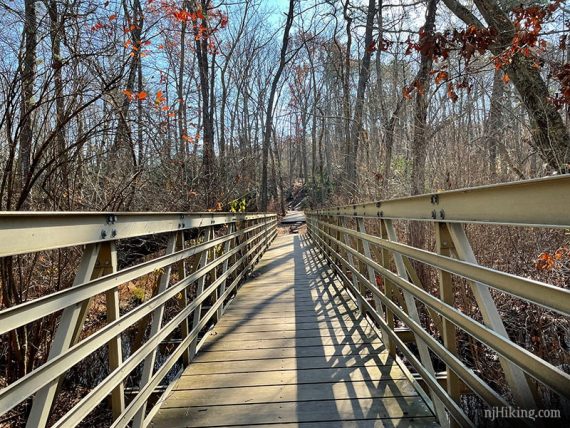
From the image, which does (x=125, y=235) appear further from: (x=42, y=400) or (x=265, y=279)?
(x=265, y=279)

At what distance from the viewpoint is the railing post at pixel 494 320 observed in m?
1.40

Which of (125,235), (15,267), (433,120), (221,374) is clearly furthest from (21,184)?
(433,120)

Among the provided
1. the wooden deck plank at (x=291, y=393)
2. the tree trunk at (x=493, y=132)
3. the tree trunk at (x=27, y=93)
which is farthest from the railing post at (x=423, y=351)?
the tree trunk at (x=493, y=132)

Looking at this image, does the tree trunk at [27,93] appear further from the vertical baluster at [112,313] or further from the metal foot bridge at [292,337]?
the vertical baluster at [112,313]

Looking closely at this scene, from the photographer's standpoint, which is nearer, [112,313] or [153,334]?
[112,313]

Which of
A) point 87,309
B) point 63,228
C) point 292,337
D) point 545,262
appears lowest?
point 292,337

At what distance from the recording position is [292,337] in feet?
12.5

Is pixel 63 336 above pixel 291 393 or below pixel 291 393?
above

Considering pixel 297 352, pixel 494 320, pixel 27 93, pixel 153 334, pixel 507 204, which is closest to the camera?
pixel 507 204

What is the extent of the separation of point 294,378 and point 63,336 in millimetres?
1838

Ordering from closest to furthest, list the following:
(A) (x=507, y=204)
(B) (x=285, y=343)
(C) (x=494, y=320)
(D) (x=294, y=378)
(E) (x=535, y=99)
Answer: (A) (x=507, y=204) < (C) (x=494, y=320) < (D) (x=294, y=378) < (B) (x=285, y=343) < (E) (x=535, y=99)
